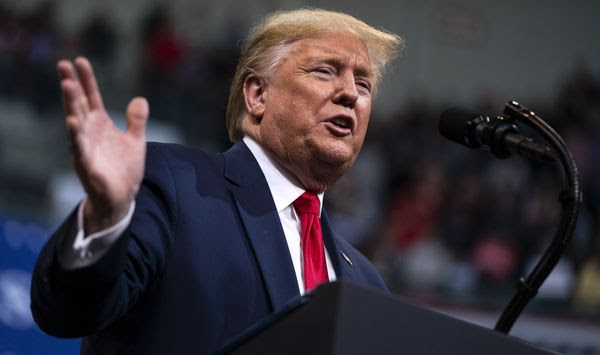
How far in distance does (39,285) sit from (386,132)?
7.12 m

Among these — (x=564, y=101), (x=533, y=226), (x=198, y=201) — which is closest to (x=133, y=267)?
(x=198, y=201)

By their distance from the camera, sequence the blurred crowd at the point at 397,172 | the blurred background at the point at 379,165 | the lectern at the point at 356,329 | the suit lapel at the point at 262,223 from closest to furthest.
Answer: the lectern at the point at 356,329
the suit lapel at the point at 262,223
the blurred background at the point at 379,165
the blurred crowd at the point at 397,172

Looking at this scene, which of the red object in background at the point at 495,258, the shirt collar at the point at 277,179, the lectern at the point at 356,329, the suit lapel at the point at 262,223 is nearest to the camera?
the lectern at the point at 356,329

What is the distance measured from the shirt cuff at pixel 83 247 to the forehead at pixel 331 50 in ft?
2.76

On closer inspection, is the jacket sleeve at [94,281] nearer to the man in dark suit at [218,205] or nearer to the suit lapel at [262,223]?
the man in dark suit at [218,205]

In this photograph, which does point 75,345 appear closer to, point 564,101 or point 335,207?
point 335,207

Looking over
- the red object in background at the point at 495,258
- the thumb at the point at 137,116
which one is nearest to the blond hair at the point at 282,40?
the thumb at the point at 137,116

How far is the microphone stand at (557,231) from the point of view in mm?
1900

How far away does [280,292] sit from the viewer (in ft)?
6.07

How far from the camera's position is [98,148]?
1.47 m

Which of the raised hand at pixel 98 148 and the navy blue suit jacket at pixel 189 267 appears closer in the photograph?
the raised hand at pixel 98 148

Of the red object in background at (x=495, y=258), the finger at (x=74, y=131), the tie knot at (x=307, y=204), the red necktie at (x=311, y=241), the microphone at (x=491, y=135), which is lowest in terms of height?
the red object in background at (x=495, y=258)

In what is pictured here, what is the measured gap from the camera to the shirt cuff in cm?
150

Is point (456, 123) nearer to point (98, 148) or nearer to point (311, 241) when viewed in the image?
point (311, 241)
